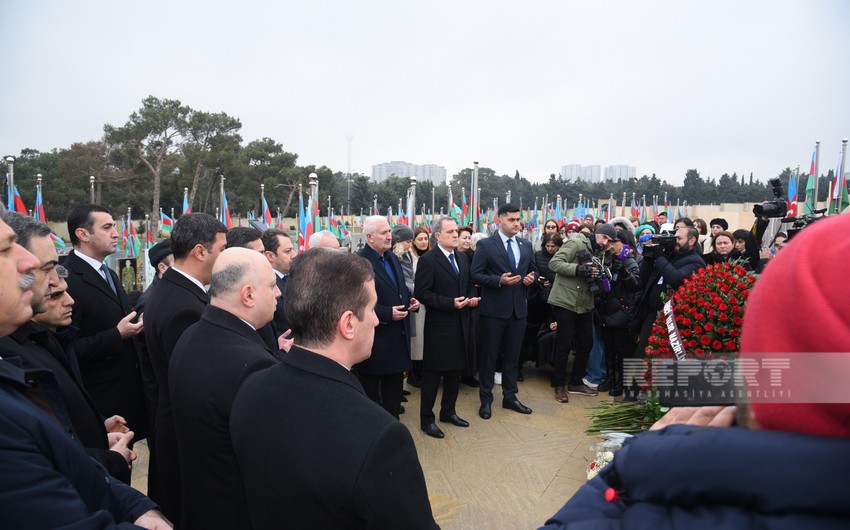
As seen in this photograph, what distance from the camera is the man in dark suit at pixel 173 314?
8.55 ft

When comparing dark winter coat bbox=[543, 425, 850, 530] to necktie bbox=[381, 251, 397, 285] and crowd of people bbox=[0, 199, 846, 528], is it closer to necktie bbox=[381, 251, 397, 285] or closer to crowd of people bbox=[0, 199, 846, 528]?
crowd of people bbox=[0, 199, 846, 528]

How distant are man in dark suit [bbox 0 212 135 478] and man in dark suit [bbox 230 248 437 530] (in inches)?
38.0

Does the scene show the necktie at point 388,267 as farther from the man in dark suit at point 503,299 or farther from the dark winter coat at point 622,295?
the dark winter coat at point 622,295

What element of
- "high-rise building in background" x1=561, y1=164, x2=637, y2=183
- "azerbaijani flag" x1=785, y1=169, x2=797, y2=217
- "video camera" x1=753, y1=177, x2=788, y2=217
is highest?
"high-rise building in background" x1=561, y1=164, x2=637, y2=183

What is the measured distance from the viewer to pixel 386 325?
15.5ft

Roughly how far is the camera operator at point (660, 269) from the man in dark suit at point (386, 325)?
2560 mm

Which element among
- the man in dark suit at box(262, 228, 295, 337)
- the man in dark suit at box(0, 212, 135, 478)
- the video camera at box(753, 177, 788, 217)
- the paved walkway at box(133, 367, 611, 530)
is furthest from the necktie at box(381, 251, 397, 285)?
the video camera at box(753, 177, 788, 217)

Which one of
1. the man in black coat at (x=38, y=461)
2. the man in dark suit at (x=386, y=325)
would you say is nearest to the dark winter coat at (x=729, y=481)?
the man in black coat at (x=38, y=461)

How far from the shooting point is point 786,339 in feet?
2.41

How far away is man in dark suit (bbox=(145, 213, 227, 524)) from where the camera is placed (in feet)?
8.55

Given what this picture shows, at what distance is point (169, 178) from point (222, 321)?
140ft

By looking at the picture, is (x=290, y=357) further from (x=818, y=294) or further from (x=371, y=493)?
(x=818, y=294)

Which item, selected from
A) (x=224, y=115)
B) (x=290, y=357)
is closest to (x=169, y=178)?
(x=224, y=115)

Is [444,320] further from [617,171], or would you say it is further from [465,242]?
[617,171]
